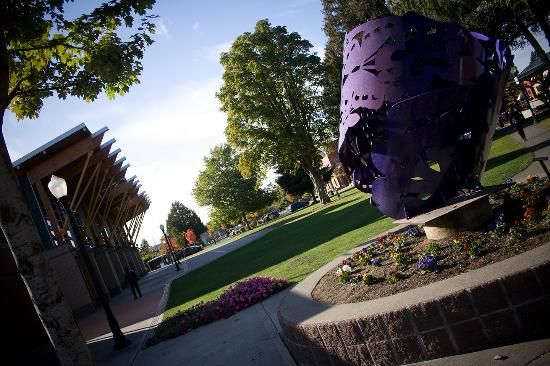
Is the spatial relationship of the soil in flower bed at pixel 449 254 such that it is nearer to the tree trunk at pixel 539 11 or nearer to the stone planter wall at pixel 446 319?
the stone planter wall at pixel 446 319

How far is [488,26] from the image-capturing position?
2497 cm

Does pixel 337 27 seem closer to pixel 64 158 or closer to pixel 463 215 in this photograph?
pixel 64 158

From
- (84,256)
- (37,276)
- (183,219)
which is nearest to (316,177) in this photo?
(84,256)

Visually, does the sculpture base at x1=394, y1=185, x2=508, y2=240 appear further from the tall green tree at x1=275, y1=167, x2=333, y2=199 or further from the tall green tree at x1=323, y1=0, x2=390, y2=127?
the tall green tree at x1=275, y1=167, x2=333, y2=199

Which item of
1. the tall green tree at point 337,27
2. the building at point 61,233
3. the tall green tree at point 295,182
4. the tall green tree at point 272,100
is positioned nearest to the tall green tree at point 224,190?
the tall green tree at point 295,182

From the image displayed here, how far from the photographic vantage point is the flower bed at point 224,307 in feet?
30.9

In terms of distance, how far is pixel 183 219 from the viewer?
99500 mm

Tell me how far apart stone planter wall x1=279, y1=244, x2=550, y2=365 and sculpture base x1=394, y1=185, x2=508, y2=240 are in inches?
64.3

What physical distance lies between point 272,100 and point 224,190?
3050 centimetres

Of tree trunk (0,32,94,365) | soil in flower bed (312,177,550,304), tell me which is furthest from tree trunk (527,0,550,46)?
tree trunk (0,32,94,365)

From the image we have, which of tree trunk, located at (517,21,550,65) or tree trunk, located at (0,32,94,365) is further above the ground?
tree trunk, located at (517,21,550,65)

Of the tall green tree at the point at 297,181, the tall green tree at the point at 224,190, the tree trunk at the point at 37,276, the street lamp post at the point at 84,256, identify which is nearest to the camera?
the tree trunk at the point at 37,276

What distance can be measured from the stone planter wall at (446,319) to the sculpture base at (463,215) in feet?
5.35

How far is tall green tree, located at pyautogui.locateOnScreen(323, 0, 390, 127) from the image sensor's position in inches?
1241
